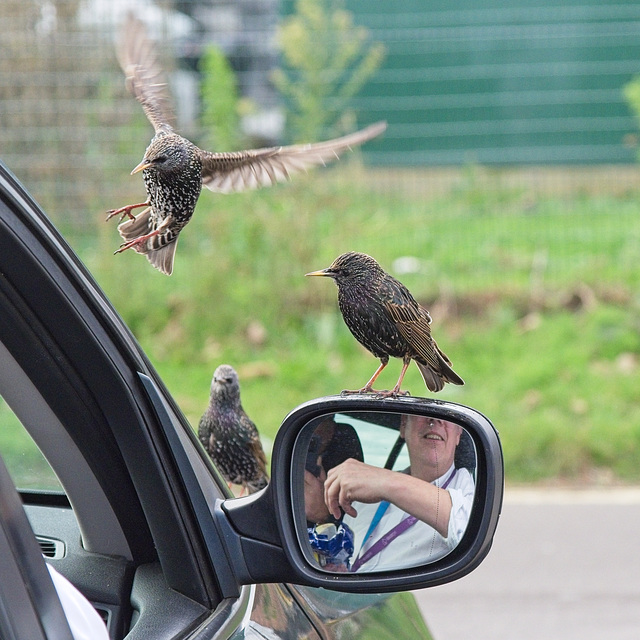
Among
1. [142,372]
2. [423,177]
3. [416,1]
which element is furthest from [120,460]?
[416,1]

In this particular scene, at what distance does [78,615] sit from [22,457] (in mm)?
452

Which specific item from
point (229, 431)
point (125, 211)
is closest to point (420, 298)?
point (229, 431)

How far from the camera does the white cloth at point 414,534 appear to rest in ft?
4.59

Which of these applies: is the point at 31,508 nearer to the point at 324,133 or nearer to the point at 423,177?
the point at 324,133

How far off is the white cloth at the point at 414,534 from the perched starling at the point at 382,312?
166 millimetres

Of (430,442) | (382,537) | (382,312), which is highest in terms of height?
(382,312)

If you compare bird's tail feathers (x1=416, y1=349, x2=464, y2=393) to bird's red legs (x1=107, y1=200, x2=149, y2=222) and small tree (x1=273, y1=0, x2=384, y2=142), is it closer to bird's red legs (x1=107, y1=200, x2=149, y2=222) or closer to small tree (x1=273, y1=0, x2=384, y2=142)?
bird's red legs (x1=107, y1=200, x2=149, y2=222)

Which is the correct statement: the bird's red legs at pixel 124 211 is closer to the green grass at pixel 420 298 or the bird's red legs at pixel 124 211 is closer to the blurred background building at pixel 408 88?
the green grass at pixel 420 298

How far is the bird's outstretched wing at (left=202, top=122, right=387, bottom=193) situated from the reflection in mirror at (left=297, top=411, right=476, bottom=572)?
353 mm

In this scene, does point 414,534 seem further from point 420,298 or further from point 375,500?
point 420,298

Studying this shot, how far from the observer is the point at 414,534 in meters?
1.42

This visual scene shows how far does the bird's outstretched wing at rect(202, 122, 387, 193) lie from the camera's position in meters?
1.36

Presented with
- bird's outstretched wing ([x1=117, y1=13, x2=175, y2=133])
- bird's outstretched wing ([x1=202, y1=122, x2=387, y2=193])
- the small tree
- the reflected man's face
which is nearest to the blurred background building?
the small tree

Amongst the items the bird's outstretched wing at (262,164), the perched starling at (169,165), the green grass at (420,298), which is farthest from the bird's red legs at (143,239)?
the green grass at (420,298)
